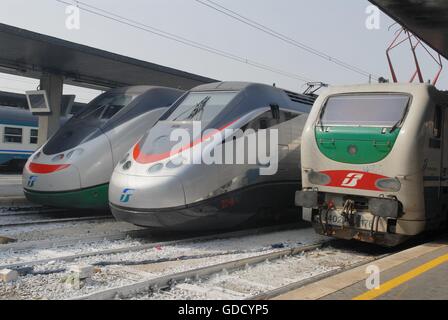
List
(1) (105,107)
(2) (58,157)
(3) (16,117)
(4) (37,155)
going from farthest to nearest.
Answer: (3) (16,117), (1) (105,107), (4) (37,155), (2) (58,157)

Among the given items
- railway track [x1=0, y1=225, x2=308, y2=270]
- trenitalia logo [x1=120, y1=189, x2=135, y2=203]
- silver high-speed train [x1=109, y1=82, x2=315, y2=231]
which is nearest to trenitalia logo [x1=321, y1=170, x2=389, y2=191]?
silver high-speed train [x1=109, y1=82, x2=315, y2=231]

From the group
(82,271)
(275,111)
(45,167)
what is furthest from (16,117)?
(82,271)

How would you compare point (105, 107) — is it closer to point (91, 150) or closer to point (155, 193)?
point (91, 150)

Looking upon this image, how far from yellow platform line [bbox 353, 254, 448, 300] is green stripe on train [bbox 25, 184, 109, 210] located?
6063 mm

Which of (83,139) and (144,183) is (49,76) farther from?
(144,183)

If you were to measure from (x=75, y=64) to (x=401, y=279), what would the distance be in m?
13.3

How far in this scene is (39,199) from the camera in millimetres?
9922

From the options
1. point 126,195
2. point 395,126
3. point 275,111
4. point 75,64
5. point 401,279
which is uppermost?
point 75,64

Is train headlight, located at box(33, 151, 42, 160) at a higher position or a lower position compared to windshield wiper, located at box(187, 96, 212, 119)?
lower

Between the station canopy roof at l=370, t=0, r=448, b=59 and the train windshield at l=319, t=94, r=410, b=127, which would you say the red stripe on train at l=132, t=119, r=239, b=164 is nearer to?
the train windshield at l=319, t=94, r=410, b=127

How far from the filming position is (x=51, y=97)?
1656 cm

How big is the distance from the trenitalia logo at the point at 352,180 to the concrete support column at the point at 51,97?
1154 centimetres

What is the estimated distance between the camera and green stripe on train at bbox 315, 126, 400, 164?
7020 mm
